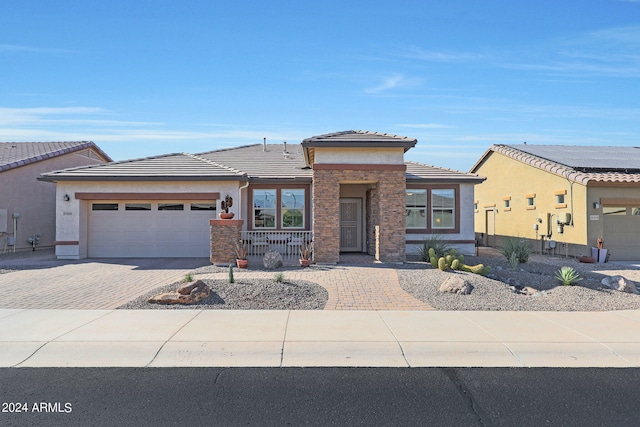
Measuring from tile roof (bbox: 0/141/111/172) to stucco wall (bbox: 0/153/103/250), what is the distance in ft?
1.06

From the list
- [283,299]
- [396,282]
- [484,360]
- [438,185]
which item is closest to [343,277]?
[396,282]

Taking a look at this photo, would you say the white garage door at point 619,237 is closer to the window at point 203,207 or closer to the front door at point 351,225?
the front door at point 351,225

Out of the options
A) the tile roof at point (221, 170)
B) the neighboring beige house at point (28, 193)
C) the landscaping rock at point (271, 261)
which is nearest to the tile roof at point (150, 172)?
the tile roof at point (221, 170)

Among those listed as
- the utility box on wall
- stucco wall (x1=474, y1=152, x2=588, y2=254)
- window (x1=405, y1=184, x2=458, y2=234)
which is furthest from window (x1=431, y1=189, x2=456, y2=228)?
the utility box on wall

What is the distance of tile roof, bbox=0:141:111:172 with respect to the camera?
66.1ft

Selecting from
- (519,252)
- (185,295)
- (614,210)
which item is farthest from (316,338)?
(614,210)

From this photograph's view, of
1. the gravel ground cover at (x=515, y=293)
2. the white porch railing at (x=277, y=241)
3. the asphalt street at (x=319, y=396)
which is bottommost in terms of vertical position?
the asphalt street at (x=319, y=396)

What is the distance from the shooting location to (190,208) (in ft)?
54.9

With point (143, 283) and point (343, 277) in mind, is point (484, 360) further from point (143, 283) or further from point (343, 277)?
point (143, 283)

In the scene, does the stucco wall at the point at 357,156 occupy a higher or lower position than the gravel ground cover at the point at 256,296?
higher

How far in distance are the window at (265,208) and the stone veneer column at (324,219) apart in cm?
409

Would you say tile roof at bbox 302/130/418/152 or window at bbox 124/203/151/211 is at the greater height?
tile roof at bbox 302/130/418/152

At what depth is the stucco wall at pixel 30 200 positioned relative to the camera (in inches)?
768

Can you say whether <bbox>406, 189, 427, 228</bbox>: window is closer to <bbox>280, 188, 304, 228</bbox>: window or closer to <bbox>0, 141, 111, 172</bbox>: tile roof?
<bbox>280, 188, 304, 228</bbox>: window
